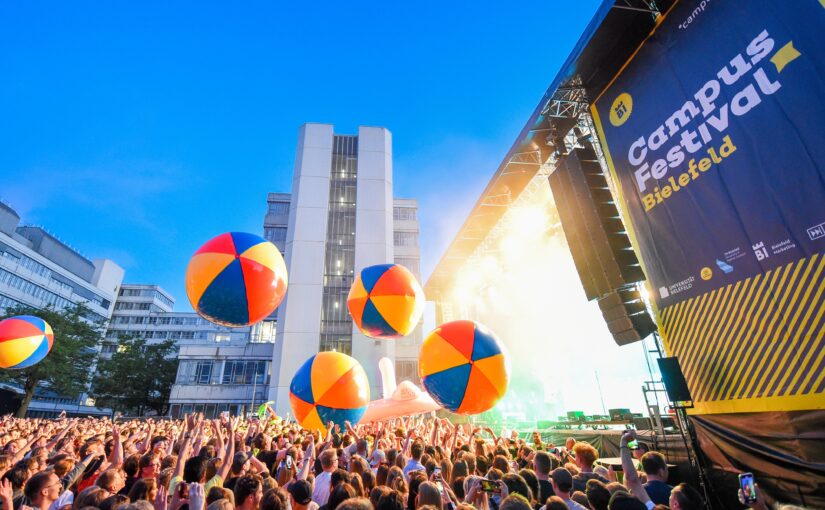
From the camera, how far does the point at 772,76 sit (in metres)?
5.33

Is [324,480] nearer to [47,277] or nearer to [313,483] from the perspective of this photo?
[313,483]

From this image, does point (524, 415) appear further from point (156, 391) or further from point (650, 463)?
point (156, 391)

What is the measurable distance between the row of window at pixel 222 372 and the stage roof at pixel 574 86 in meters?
25.4

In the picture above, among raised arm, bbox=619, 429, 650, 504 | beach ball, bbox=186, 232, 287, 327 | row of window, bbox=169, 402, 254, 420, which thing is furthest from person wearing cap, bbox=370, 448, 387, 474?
row of window, bbox=169, 402, 254, 420

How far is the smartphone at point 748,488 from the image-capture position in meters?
2.50

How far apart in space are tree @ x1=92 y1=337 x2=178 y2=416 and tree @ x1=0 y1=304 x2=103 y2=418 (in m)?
2.04

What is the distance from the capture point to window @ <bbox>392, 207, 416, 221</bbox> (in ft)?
137

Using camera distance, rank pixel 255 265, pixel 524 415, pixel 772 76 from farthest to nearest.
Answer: pixel 524 415
pixel 772 76
pixel 255 265

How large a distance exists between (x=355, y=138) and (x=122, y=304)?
63.0 metres

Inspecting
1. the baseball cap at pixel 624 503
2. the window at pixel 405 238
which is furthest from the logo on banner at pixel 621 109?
the window at pixel 405 238

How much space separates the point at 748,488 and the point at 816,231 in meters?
4.25

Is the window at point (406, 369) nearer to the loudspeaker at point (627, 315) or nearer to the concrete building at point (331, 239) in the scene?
the concrete building at point (331, 239)

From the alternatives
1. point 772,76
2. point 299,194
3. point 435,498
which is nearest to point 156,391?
point 299,194

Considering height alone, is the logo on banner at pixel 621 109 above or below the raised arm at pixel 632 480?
above
